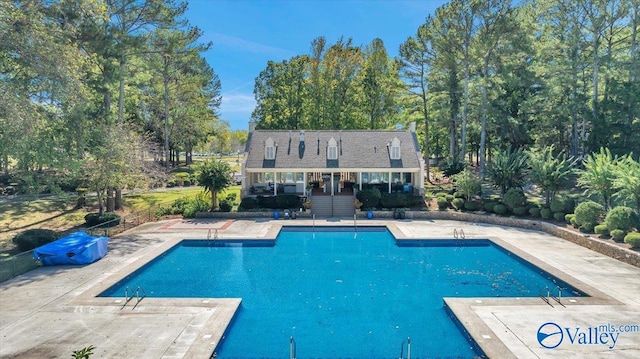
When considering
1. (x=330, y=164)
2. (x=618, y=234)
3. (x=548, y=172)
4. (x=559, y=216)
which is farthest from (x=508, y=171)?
(x=330, y=164)

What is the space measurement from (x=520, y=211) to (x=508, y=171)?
3232mm

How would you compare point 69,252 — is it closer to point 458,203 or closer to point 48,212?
point 48,212

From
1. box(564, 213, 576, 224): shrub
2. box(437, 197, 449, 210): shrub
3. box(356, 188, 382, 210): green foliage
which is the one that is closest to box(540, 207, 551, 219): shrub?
box(564, 213, 576, 224): shrub

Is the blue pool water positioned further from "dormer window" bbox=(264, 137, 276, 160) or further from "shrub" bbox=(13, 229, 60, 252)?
"dormer window" bbox=(264, 137, 276, 160)

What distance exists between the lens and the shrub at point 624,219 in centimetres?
1938

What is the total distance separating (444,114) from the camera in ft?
142

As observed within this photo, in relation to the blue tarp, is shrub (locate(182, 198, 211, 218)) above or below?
above

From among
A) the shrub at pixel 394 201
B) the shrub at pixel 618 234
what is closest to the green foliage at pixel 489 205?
the shrub at pixel 394 201

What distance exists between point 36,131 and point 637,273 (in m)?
29.3

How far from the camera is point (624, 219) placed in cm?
1945

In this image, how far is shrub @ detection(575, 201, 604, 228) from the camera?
848 inches

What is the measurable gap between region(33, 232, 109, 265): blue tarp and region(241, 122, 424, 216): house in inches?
588

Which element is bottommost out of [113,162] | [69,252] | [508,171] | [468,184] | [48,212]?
[69,252]

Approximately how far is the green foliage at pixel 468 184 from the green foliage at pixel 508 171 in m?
1.34
